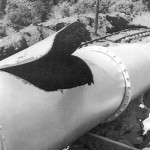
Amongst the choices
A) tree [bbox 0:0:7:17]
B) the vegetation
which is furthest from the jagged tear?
tree [bbox 0:0:7:17]

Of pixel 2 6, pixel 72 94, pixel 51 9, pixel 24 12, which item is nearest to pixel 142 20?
pixel 51 9

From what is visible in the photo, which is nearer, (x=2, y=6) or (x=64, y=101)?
(x=64, y=101)

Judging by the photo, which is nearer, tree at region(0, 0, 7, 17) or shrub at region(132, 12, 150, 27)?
shrub at region(132, 12, 150, 27)

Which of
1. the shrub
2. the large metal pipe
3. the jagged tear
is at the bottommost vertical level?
the shrub

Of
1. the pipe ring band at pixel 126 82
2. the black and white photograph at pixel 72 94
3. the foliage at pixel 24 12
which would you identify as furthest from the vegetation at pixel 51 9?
the pipe ring band at pixel 126 82

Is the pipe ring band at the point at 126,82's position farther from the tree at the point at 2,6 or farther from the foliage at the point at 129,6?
the tree at the point at 2,6

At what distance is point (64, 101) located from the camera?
3.41 m

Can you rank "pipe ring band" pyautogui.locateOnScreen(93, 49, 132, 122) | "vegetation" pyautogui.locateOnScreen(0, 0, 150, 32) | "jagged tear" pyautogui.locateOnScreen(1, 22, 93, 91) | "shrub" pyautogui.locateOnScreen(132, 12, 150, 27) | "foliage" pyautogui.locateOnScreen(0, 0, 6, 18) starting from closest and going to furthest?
"jagged tear" pyautogui.locateOnScreen(1, 22, 93, 91) < "pipe ring band" pyautogui.locateOnScreen(93, 49, 132, 122) < "shrub" pyautogui.locateOnScreen(132, 12, 150, 27) < "vegetation" pyautogui.locateOnScreen(0, 0, 150, 32) < "foliage" pyautogui.locateOnScreen(0, 0, 6, 18)

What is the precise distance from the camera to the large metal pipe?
2.95m

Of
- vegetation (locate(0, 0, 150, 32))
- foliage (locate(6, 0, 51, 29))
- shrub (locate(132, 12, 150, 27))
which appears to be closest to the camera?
shrub (locate(132, 12, 150, 27))

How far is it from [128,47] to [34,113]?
8.98ft

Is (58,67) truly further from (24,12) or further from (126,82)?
(24,12)

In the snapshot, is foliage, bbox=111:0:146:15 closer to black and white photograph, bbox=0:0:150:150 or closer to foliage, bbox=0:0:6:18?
foliage, bbox=0:0:6:18

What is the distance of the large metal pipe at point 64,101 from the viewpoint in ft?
9.66
